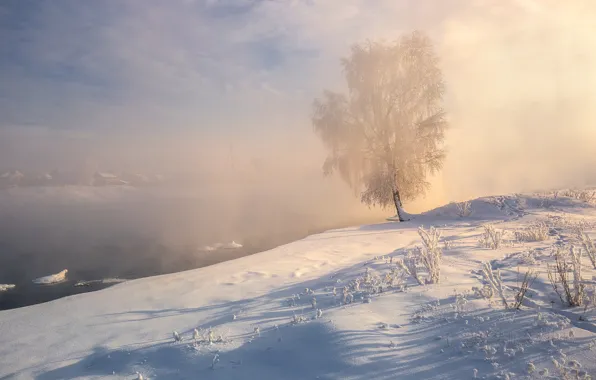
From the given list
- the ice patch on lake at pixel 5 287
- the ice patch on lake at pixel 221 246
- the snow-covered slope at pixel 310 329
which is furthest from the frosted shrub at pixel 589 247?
the ice patch on lake at pixel 5 287

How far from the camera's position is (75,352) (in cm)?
438

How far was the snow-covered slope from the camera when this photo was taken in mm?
3252

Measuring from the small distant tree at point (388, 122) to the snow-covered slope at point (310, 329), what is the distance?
1046 centimetres

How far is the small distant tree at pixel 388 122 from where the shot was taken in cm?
1762

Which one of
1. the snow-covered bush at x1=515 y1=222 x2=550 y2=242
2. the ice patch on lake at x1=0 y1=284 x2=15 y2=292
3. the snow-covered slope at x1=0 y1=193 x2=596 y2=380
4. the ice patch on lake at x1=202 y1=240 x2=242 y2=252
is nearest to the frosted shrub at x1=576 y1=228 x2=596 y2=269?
the snow-covered slope at x1=0 y1=193 x2=596 y2=380

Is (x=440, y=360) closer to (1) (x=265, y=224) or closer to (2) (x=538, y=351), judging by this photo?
(2) (x=538, y=351)

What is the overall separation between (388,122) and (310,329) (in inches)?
616

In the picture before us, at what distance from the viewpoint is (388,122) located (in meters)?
18.1

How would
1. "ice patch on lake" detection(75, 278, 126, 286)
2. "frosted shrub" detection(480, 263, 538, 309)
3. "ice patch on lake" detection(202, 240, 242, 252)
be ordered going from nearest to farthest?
"frosted shrub" detection(480, 263, 538, 309) → "ice patch on lake" detection(75, 278, 126, 286) → "ice patch on lake" detection(202, 240, 242, 252)

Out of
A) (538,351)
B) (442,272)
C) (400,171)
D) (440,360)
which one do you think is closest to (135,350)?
(440,360)

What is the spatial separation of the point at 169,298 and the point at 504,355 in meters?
5.34

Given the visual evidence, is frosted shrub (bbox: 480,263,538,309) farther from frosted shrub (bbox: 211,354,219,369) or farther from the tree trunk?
the tree trunk

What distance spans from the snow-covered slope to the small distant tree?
10.5m

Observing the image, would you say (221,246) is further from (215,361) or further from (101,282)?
Answer: (215,361)
